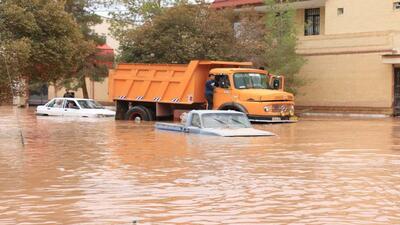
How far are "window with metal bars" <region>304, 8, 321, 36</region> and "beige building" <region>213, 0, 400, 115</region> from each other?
1692 millimetres

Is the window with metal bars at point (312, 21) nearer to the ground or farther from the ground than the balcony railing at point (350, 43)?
farther from the ground

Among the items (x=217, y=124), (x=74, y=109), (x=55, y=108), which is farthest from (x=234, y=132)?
(x=55, y=108)

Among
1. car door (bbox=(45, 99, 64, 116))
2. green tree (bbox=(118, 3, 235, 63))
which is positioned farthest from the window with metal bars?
car door (bbox=(45, 99, 64, 116))

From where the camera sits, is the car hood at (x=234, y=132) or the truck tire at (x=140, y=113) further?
the truck tire at (x=140, y=113)

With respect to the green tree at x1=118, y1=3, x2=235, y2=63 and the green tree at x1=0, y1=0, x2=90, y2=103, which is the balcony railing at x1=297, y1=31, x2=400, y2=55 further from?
the green tree at x1=0, y1=0, x2=90, y2=103

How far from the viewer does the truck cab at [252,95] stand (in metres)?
27.0

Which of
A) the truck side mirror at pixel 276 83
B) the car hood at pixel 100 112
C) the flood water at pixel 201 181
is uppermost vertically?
the truck side mirror at pixel 276 83

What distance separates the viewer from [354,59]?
3838cm

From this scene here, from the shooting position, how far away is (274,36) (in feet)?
130

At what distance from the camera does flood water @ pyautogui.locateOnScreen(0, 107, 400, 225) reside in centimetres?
863

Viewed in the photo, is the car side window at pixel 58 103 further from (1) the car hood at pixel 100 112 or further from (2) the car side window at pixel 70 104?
(1) the car hood at pixel 100 112

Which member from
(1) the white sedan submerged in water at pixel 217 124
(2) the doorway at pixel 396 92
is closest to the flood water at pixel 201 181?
(1) the white sedan submerged in water at pixel 217 124

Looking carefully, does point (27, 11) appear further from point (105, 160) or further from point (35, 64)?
point (105, 160)

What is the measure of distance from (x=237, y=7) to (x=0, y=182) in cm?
3597
